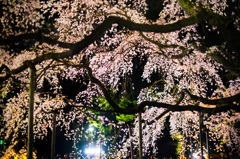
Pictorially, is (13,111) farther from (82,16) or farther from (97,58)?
(82,16)

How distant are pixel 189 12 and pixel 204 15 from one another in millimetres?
274

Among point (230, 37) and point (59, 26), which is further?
point (59, 26)

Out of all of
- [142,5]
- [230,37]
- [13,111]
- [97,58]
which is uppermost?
[142,5]

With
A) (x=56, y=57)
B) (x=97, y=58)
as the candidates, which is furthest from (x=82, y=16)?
(x=56, y=57)

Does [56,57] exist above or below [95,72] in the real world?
below

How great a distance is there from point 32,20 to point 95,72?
3.40 m

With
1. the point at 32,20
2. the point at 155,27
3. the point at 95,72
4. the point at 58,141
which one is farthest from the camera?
the point at 58,141

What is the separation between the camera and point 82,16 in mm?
7336

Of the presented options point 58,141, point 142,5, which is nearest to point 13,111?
point 142,5

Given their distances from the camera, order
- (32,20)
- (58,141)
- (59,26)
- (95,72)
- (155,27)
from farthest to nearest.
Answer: (58,141) → (95,72) → (59,26) → (32,20) → (155,27)

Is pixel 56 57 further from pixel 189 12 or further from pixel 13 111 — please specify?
pixel 13 111

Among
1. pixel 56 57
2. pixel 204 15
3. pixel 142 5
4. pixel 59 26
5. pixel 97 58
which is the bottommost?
pixel 56 57

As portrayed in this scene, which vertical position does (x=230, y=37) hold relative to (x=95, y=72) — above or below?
below

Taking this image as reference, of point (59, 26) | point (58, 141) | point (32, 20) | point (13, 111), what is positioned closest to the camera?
point (32, 20)
